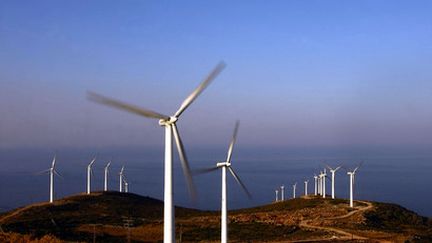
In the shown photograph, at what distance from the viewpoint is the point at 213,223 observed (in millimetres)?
106000

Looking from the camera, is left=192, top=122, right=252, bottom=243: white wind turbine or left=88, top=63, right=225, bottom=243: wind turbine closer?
left=88, top=63, right=225, bottom=243: wind turbine

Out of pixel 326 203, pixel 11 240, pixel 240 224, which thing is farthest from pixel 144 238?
pixel 326 203

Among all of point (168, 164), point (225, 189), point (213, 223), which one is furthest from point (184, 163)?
point (213, 223)

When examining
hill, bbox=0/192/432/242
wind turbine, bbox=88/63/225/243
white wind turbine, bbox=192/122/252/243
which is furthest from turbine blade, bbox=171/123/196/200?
hill, bbox=0/192/432/242

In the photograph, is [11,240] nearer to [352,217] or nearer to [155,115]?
[155,115]

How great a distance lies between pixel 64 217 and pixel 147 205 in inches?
1465

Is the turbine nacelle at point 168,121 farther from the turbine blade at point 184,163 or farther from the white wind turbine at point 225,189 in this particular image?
the white wind turbine at point 225,189

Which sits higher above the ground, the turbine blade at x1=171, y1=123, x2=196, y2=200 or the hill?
the turbine blade at x1=171, y1=123, x2=196, y2=200

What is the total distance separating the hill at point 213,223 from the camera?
82875 millimetres

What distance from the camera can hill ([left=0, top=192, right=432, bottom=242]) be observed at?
272 feet

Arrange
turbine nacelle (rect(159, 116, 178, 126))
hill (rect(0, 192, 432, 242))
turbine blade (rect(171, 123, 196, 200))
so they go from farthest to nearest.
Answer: hill (rect(0, 192, 432, 242)) < turbine nacelle (rect(159, 116, 178, 126)) < turbine blade (rect(171, 123, 196, 200))

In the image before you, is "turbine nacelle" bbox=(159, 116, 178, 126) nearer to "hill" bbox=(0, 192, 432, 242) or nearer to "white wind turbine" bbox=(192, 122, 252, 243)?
"white wind turbine" bbox=(192, 122, 252, 243)

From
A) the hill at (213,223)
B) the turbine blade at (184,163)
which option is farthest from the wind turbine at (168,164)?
the hill at (213,223)

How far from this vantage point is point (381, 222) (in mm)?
106562
